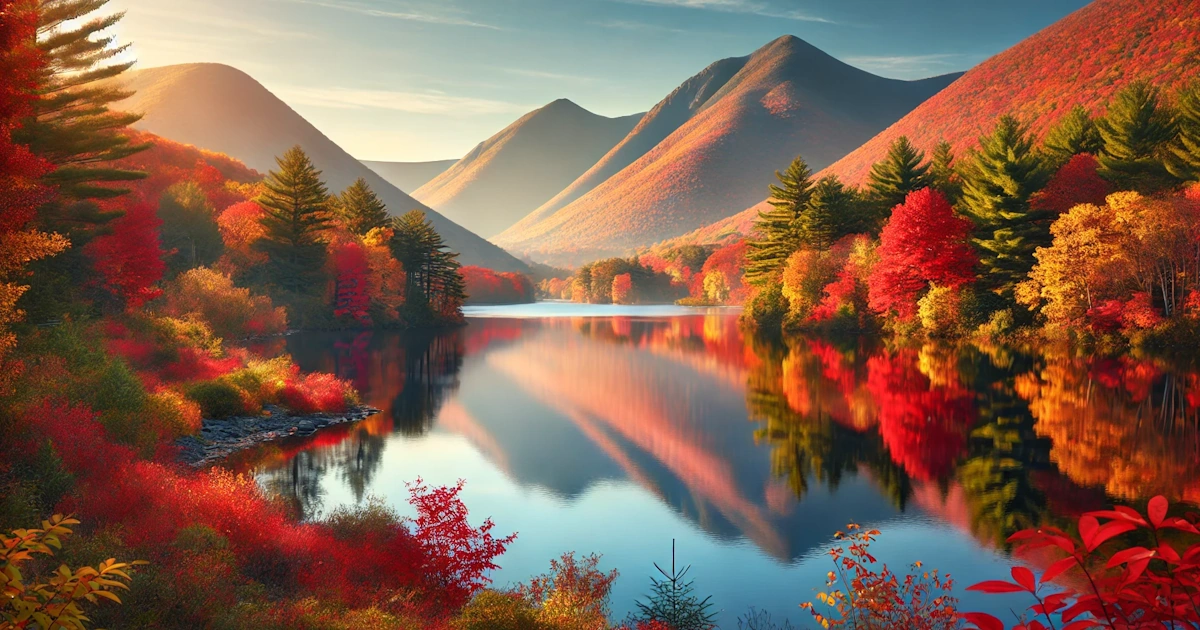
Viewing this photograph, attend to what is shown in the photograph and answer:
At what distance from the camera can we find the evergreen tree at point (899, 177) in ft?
226

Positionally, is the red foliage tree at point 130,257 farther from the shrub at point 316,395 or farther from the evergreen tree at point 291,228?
the evergreen tree at point 291,228

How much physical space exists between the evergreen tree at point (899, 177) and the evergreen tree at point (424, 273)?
163 ft

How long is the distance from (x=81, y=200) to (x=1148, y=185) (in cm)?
6920

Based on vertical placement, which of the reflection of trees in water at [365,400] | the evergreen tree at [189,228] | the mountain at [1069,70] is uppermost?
the mountain at [1069,70]

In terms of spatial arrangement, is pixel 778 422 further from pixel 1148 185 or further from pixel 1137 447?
pixel 1148 185

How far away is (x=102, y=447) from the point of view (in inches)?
643

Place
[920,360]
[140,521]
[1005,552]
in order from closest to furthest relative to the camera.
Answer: [140,521] → [1005,552] → [920,360]

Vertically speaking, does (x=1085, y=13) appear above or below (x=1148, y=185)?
above

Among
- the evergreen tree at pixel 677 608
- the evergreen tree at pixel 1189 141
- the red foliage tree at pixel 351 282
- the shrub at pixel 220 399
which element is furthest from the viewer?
the red foliage tree at pixel 351 282

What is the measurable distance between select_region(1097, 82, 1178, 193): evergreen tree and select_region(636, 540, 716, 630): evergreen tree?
56299mm

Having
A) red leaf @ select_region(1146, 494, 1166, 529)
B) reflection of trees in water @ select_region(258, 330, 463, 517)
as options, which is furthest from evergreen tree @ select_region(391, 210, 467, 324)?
red leaf @ select_region(1146, 494, 1166, 529)

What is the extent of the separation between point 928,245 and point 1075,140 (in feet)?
52.1

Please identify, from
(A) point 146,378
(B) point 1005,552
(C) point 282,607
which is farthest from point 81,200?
(B) point 1005,552

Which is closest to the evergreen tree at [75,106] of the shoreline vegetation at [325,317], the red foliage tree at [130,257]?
the shoreline vegetation at [325,317]
